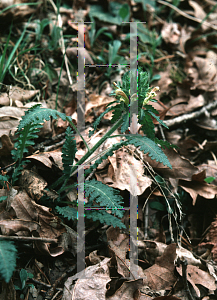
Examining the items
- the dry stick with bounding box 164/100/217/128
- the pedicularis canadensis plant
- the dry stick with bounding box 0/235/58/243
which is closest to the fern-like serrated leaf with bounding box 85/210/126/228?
the pedicularis canadensis plant

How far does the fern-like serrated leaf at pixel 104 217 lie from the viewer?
1428 millimetres

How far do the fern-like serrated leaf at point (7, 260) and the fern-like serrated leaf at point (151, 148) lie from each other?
0.80 metres

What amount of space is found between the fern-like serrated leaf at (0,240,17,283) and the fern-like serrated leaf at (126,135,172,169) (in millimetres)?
804

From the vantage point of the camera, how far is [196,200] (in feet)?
6.49

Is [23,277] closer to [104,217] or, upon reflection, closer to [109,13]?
[104,217]

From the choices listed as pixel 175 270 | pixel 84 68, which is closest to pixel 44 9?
pixel 84 68

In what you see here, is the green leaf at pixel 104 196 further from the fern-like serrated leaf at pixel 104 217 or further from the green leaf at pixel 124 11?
the green leaf at pixel 124 11

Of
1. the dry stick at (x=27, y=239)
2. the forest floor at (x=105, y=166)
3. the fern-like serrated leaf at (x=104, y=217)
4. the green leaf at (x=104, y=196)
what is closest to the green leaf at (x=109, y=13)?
the forest floor at (x=105, y=166)

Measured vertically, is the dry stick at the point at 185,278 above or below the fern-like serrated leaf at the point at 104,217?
below

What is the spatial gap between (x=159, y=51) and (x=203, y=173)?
5.68ft

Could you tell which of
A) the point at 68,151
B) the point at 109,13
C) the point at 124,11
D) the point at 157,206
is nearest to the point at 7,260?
the point at 68,151

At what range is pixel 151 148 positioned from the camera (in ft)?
4.35

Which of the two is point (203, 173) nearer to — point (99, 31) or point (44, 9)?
point (99, 31)

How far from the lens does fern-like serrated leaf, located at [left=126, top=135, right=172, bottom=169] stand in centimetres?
130
